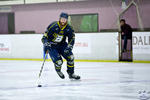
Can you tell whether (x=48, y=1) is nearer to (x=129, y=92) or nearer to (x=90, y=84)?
(x=90, y=84)

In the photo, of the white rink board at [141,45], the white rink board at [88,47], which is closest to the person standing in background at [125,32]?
the white rink board at [88,47]

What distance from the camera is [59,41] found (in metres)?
6.51

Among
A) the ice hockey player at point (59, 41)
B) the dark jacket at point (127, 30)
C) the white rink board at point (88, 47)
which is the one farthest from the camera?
the dark jacket at point (127, 30)

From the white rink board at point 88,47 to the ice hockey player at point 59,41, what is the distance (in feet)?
17.2

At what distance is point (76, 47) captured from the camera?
40.0 ft

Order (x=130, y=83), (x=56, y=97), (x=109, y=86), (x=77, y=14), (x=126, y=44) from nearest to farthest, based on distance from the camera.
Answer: (x=56, y=97)
(x=109, y=86)
(x=130, y=83)
(x=126, y=44)
(x=77, y=14)

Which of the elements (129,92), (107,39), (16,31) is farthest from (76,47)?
(129,92)

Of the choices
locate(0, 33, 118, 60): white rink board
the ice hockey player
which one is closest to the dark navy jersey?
the ice hockey player

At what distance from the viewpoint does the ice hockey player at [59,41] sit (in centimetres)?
638

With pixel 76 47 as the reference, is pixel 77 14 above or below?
above

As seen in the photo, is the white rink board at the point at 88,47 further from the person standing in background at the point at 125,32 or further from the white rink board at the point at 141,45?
the white rink board at the point at 141,45

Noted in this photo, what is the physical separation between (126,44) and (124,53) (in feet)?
1.00

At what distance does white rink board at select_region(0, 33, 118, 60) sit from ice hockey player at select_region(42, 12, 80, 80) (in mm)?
5249

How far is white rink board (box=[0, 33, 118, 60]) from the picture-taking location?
11.7 meters
